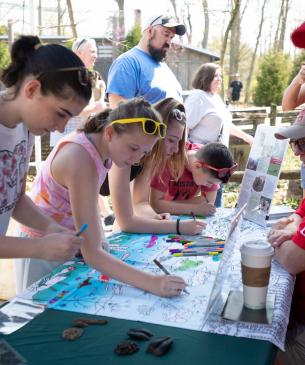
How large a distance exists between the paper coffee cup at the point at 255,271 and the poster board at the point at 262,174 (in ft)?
3.16

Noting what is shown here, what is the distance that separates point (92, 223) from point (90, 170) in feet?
0.57

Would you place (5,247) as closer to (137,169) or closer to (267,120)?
(137,169)

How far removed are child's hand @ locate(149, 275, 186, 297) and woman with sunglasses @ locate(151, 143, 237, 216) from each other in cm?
100

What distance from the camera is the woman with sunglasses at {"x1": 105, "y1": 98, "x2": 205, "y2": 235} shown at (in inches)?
80.0

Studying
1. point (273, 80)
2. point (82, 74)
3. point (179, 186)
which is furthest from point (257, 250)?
point (273, 80)

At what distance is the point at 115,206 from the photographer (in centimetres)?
204

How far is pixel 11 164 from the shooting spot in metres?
1.48

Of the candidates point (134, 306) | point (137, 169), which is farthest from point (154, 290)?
point (137, 169)

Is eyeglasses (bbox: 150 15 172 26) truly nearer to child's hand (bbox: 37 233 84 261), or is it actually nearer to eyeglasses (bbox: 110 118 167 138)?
eyeglasses (bbox: 110 118 167 138)

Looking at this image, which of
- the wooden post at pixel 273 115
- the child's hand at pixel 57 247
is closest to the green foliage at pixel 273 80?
the wooden post at pixel 273 115

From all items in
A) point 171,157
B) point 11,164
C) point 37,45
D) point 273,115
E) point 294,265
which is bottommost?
point 273,115

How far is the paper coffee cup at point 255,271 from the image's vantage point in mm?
1251

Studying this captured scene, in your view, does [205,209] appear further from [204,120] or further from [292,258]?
[204,120]

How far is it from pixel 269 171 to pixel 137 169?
2.11ft
